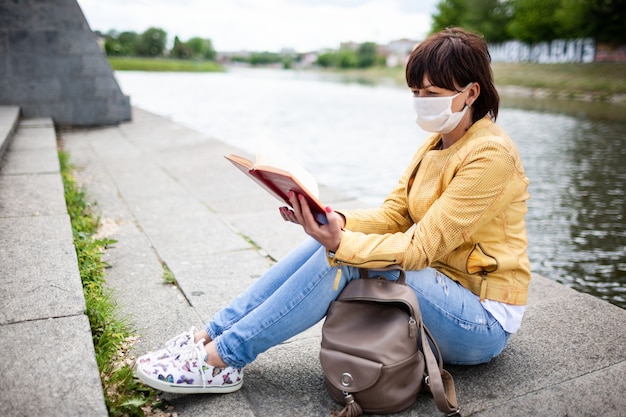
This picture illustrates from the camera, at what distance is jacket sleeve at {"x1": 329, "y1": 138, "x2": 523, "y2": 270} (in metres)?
2.01

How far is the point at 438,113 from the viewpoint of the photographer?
220 cm

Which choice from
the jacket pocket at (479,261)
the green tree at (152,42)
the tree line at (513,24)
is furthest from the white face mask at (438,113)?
the green tree at (152,42)

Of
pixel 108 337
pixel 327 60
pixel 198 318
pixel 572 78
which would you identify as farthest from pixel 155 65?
pixel 327 60

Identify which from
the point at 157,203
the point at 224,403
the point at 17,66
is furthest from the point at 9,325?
the point at 17,66

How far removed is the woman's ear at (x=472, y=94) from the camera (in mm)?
2174

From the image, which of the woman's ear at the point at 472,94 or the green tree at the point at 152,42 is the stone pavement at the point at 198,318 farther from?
the green tree at the point at 152,42

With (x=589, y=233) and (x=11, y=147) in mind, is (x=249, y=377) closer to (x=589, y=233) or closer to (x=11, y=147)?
(x=589, y=233)

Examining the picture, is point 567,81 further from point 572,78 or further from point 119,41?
point 119,41

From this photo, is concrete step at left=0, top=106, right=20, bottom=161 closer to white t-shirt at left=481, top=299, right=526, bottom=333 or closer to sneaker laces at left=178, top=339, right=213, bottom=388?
sneaker laces at left=178, top=339, right=213, bottom=388

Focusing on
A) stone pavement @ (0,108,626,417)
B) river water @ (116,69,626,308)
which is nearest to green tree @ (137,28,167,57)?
river water @ (116,69,626,308)

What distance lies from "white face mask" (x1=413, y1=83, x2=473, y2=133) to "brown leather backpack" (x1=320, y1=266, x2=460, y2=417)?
2.01 feet

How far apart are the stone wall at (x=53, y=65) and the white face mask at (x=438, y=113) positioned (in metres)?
8.94

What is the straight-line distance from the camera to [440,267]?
7.62 feet

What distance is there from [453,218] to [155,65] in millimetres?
67442
